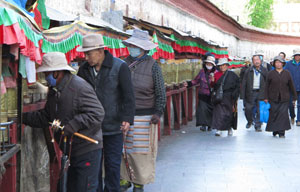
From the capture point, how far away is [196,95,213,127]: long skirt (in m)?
12.2

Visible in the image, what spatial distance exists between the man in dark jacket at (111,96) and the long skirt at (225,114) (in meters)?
6.17

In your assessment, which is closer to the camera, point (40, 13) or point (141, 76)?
point (40, 13)

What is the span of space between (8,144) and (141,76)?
2.06 meters

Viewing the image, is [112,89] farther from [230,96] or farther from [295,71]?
[295,71]

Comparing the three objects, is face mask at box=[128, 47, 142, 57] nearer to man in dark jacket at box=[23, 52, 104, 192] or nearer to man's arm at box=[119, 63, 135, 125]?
man's arm at box=[119, 63, 135, 125]

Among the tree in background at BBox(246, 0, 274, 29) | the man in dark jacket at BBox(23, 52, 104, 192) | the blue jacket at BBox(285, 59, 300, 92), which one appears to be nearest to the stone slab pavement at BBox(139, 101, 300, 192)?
the blue jacket at BBox(285, 59, 300, 92)

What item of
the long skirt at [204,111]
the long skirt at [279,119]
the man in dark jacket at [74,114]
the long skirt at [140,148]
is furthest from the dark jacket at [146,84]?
the long skirt at [204,111]

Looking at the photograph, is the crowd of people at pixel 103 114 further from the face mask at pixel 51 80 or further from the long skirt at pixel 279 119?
the long skirt at pixel 279 119

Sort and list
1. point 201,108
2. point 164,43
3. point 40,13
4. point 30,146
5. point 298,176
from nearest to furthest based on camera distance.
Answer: point 40,13 → point 30,146 → point 298,176 → point 164,43 → point 201,108

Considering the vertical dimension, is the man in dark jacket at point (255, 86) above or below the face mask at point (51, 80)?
below

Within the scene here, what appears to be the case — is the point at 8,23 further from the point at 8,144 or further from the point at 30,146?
the point at 30,146

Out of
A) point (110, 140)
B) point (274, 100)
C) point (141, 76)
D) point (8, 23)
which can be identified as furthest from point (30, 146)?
point (274, 100)

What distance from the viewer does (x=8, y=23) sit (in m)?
3.49

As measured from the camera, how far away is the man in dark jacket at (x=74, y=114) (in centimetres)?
448
